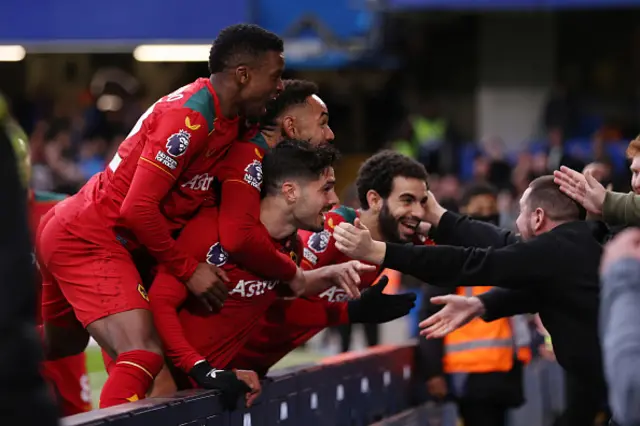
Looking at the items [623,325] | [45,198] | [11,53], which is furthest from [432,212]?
[11,53]

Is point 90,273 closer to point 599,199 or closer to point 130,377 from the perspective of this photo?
point 130,377

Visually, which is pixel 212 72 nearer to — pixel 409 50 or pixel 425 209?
pixel 425 209

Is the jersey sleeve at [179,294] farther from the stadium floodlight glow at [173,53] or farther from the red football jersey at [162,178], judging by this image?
the stadium floodlight glow at [173,53]

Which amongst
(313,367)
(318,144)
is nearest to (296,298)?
(313,367)

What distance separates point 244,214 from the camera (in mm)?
6484

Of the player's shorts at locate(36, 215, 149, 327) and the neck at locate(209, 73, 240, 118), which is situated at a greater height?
the neck at locate(209, 73, 240, 118)

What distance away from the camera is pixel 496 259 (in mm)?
5949

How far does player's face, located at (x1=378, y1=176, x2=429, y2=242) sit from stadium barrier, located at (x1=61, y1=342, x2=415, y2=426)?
2.76 ft

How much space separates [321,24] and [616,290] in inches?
606

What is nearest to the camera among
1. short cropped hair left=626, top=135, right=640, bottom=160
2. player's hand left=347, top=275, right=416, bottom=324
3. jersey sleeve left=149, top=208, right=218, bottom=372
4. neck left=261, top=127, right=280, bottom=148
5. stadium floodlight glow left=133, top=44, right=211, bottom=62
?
jersey sleeve left=149, top=208, right=218, bottom=372

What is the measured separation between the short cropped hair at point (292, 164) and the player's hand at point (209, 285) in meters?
0.61

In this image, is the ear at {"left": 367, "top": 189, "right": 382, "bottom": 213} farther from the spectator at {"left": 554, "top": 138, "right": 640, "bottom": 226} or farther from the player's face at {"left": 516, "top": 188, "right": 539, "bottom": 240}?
the spectator at {"left": 554, "top": 138, "right": 640, "bottom": 226}

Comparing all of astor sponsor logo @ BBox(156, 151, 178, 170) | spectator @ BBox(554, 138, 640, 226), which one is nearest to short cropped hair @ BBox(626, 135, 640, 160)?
spectator @ BBox(554, 138, 640, 226)

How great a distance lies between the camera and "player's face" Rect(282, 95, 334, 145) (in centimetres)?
716
